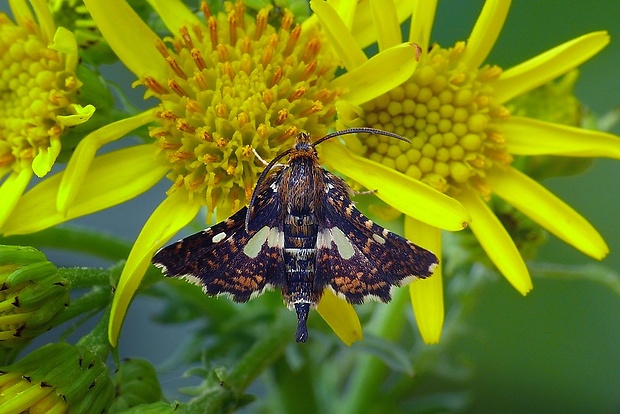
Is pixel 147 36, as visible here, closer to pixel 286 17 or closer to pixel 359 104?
pixel 286 17

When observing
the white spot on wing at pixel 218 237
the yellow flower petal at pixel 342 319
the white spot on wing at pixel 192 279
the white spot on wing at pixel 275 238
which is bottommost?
the yellow flower petal at pixel 342 319

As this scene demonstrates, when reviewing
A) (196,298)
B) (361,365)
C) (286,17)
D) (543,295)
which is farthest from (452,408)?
(286,17)

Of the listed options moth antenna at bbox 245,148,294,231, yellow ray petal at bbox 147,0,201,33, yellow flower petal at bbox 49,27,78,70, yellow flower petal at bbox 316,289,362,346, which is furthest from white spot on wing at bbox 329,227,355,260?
yellow flower petal at bbox 49,27,78,70

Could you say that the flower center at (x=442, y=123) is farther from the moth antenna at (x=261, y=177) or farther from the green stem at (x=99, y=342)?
the green stem at (x=99, y=342)

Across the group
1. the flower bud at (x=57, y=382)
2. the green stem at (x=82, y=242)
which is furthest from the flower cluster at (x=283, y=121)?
the green stem at (x=82, y=242)

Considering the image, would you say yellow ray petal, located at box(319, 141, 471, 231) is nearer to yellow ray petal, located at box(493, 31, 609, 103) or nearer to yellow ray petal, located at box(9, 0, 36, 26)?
yellow ray petal, located at box(493, 31, 609, 103)

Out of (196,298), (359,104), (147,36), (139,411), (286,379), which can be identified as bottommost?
(139,411)
